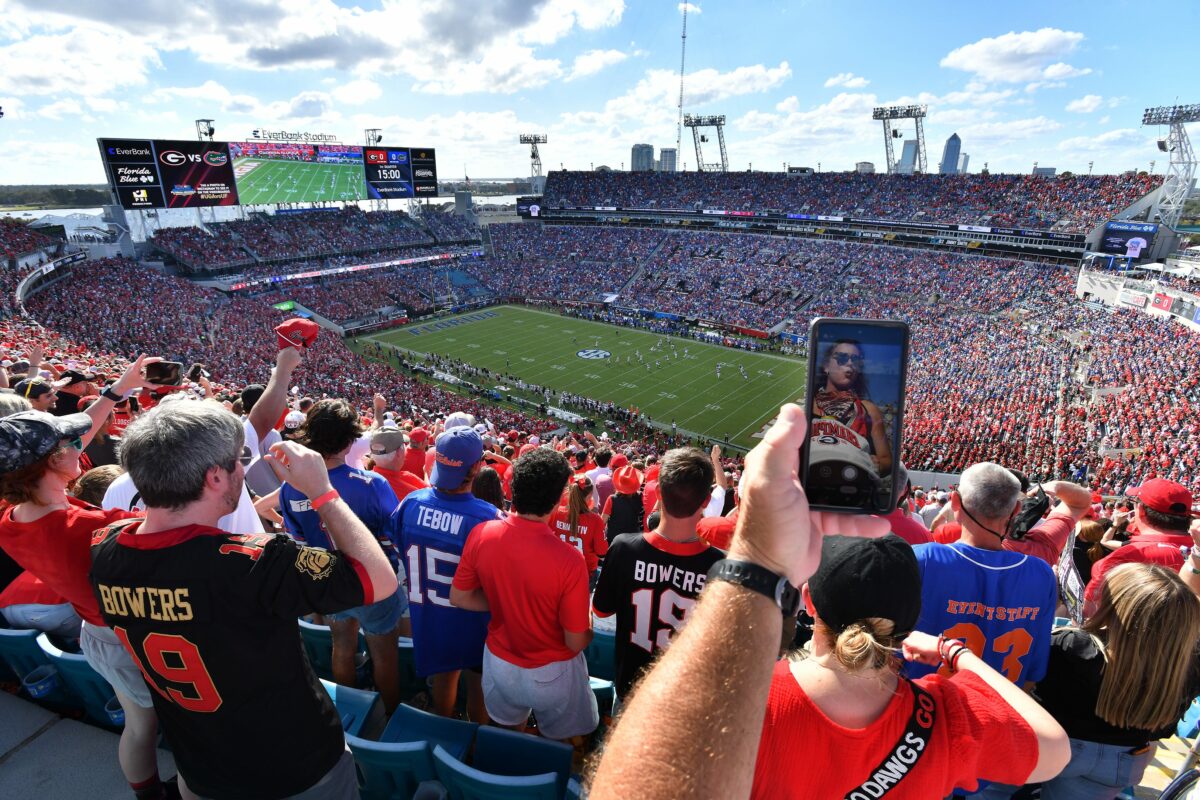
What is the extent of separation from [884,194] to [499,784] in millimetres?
61272

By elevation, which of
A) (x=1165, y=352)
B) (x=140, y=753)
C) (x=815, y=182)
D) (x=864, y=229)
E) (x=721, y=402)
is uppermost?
(x=815, y=182)

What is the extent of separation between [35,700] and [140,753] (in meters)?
1.41

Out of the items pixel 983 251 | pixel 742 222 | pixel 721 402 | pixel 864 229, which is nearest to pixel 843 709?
pixel 721 402

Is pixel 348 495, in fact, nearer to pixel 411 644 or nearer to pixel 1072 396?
pixel 411 644

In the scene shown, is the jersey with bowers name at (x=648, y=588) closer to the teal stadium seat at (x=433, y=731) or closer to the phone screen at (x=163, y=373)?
the teal stadium seat at (x=433, y=731)

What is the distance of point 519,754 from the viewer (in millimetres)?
2932

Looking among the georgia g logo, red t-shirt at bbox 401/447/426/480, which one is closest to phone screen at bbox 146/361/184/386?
the georgia g logo

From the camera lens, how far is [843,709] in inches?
68.1

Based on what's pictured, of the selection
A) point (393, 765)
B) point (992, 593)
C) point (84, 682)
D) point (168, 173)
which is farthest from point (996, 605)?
point (168, 173)

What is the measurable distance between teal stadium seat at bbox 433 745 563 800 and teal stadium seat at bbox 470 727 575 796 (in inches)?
9.7

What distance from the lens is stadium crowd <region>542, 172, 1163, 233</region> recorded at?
42.8 m

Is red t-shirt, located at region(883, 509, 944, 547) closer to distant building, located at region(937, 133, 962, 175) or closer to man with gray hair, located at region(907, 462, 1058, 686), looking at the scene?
man with gray hair, located at region(907, 462, 1058, 686)

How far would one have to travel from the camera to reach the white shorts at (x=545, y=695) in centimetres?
319

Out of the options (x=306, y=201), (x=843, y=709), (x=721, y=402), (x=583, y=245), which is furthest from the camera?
(x=583, y=245)
